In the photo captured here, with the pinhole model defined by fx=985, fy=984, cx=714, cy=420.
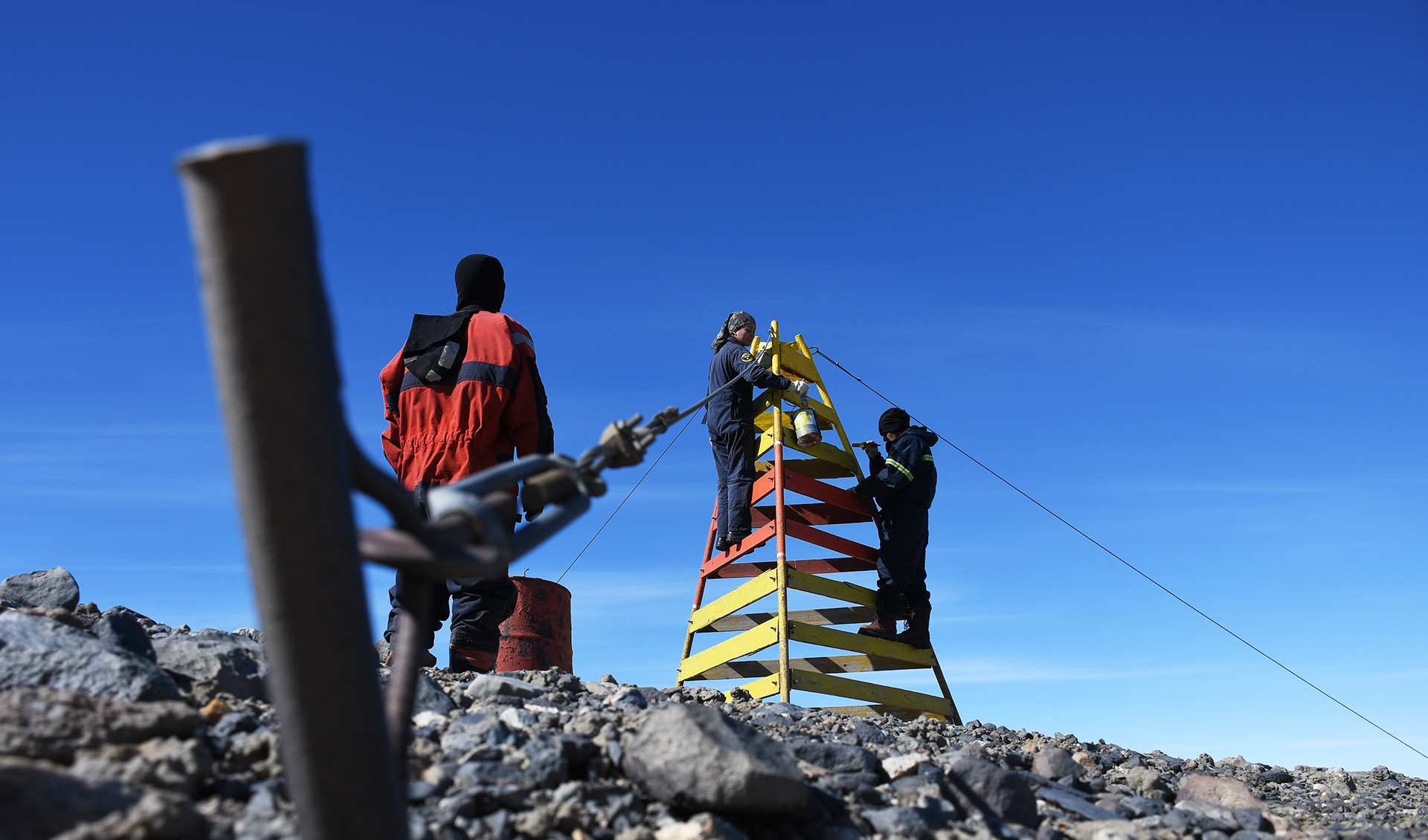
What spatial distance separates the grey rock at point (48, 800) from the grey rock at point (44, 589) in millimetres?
3366

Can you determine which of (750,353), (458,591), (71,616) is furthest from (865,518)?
(71,616)

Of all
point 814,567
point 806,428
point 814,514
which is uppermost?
point 806,428

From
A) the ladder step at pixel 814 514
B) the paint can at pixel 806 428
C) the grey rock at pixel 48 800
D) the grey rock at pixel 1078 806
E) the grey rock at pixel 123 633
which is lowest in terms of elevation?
the grey rock at pixel 1078 806

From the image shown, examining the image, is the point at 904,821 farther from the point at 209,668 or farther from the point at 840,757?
the point at 209,668

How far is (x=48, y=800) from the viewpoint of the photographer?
1.92 m

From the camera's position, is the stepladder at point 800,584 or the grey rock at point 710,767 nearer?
the grey rock at point 710,767

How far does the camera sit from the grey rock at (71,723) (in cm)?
229

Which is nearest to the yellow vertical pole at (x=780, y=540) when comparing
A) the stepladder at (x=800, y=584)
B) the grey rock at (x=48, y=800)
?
the stepladder at (x=800, y=584)

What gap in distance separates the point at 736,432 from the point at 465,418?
3272mm

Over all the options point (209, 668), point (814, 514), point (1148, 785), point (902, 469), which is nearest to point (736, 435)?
point (814, 514)

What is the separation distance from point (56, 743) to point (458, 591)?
9.30ft

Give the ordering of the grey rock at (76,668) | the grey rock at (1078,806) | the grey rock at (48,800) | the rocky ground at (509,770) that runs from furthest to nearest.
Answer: the grey rock at (1078,806)
the grey rock at (76,668)
the rocky ground at (509,770)
the grey rock at (48,800)

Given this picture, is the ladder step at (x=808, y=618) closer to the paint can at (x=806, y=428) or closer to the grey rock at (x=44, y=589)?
the paint can at (x=806, y=428)

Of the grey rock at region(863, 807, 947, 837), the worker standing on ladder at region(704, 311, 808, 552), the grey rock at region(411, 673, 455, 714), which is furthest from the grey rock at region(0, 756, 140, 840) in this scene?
the worker standing on ladder at region(704, 311, 808, 552)
